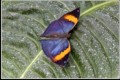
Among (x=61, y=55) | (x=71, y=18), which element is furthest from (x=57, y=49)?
(x=71, y=18)

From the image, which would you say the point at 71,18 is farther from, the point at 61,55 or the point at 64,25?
the point at 61,55

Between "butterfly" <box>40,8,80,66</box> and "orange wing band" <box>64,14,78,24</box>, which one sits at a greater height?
"orange wing band" <box>64,14,78,24</box>

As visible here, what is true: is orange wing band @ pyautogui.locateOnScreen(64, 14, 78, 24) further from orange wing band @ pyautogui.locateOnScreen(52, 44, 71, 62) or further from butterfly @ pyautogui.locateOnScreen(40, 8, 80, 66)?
orange wing band @ pyautogui.locateOnScreen(52, 44, 71, 62)

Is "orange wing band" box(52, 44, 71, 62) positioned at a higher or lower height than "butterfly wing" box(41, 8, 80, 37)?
lower

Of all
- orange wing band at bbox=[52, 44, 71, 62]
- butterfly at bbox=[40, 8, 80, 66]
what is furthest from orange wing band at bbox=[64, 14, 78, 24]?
orange wing band at bbox=[52, 44, 71, 62]

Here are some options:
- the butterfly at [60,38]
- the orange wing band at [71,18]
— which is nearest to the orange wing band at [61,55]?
the butterfly at [60,38]

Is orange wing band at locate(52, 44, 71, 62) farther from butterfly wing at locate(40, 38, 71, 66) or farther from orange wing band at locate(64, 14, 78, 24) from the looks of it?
orange wing band at locate(64, 14, 78, 24)

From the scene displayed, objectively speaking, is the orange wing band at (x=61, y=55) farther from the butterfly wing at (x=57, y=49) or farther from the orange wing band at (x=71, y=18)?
the orange wing band at (x=71, y=18)
